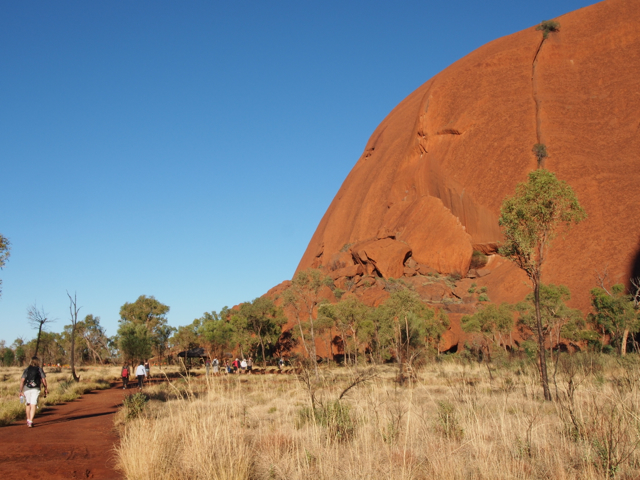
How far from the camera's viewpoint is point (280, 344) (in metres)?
49.8

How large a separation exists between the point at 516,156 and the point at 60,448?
49.5 meters

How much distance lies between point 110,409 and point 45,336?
61.6 metres

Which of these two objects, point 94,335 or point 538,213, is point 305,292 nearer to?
point 538,213

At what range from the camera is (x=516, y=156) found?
4791cm

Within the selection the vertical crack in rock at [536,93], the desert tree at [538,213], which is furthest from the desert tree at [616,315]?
the vertical crack in rock at [536,93]

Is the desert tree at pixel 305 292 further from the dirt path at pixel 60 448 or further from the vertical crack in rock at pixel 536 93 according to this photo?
the vertical crack in rock at pixel 536 93

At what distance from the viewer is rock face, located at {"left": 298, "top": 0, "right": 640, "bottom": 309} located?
3991 cm

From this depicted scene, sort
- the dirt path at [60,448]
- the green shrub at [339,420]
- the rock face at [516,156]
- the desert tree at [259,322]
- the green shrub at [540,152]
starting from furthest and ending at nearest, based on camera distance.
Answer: the desert tree at [259,322], the green shrub at [540,152], the rock face at [516,156], the green shrub at [339,420], the dirt path at [60,448]

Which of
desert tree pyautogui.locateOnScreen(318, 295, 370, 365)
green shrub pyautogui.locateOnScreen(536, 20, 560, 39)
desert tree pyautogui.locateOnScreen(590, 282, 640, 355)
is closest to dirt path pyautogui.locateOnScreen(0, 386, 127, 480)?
desert tree pyautogui.locateOnScreen(318, 295, 370, 365)

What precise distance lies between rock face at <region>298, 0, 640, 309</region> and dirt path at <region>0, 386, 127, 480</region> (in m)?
36.7

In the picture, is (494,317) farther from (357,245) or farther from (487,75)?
(487,75)

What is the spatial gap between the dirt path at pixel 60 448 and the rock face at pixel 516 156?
120 ft

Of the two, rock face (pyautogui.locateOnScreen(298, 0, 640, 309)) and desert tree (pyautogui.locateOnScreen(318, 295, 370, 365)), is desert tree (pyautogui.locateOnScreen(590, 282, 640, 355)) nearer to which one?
rock face (pyautogui.locateOnScreen(298, 0, 640, 309))

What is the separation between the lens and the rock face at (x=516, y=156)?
3991 centimetres
